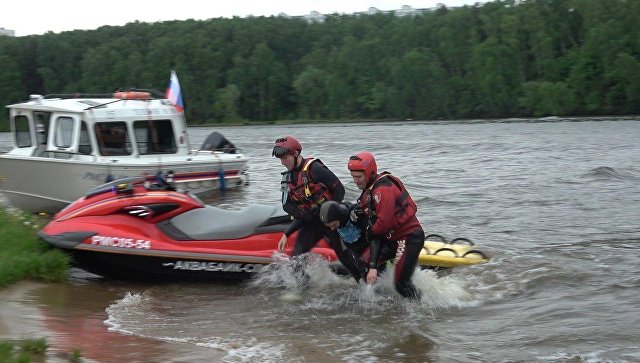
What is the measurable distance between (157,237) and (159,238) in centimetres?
2

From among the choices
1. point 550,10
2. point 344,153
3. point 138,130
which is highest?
point 550,10

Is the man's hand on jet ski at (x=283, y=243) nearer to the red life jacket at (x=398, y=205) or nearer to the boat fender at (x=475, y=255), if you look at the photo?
the red life jacket at (x=398, y=205)

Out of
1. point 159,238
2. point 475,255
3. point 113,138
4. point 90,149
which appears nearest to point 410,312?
point 475,255

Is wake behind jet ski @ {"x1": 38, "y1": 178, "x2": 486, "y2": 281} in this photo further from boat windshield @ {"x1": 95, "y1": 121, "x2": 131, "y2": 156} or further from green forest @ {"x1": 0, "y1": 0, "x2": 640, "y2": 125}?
green forest @ {"x1": 0, "y1": 0, "x2": 640, "y2": 125}

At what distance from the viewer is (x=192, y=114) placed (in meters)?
97.7

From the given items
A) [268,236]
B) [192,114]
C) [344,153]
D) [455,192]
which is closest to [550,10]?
[192,114]

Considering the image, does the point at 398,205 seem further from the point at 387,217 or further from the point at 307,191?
the point at 307,191

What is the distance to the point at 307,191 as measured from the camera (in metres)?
7.69

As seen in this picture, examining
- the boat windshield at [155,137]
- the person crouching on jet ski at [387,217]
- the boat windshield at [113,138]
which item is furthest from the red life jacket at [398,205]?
the boat windshield at [155,137]

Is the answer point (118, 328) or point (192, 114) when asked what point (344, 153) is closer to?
point (118, 328)

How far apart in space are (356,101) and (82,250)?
87644 mm

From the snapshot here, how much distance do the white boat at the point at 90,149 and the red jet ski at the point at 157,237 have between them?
5117 millimetres

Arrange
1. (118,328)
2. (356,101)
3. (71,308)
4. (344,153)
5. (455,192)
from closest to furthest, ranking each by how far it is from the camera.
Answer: (118,328) < (71,308) < (455,192) < (344,153) < (356,101)

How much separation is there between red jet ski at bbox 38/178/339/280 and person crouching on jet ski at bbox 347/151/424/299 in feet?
3.23
